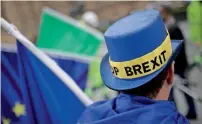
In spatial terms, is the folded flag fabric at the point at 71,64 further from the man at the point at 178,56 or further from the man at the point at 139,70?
the man at the point at 178,56

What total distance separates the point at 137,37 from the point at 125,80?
0.19 m

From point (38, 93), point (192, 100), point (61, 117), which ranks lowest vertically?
point (192, 100)

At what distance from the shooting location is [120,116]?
1887 mm

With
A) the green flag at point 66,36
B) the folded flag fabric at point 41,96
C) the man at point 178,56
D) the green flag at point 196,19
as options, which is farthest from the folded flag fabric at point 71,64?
the green flag at point 196,19

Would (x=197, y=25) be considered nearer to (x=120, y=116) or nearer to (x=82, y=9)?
(x=120, y=116)

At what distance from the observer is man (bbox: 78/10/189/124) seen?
1908mm

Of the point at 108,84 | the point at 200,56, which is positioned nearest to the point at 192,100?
the point at 200,56

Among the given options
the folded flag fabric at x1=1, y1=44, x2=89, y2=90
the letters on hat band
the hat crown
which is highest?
the hat crown

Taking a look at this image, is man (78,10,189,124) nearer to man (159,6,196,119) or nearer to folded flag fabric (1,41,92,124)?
folded flag fabric (1,41,92,124)

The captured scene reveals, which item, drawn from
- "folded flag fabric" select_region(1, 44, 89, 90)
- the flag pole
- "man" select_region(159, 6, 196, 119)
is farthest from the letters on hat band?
"man" select_region(159, 6, 196, 119)

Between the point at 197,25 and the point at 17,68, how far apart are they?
382cm

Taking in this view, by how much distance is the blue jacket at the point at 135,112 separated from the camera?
1.86 meters

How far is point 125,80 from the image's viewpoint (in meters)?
2.01

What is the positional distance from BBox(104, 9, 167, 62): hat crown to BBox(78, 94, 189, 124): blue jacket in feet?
0.56
